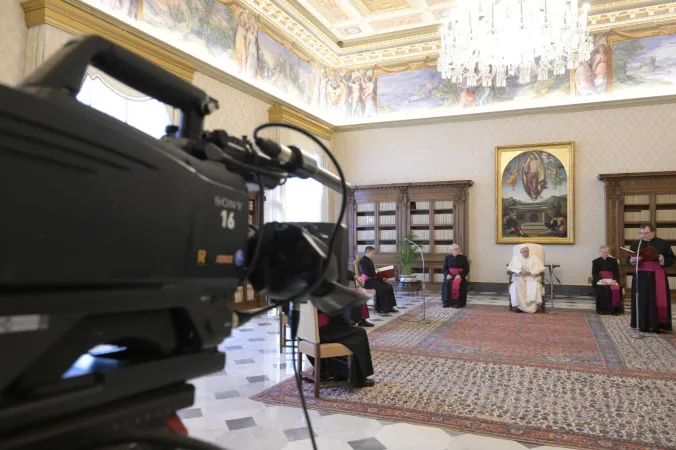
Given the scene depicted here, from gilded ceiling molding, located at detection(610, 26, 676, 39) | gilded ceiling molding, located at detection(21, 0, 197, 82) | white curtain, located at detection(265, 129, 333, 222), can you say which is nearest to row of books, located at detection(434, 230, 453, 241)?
white curtain, located at detection(265, 129, 333, 222)

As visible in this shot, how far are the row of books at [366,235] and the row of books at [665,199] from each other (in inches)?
264

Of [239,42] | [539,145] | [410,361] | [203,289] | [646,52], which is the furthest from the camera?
[539,145]

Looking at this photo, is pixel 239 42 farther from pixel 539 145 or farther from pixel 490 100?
pixel 539 145

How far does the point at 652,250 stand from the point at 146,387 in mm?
8701

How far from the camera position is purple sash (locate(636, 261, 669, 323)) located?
7738 millimetres

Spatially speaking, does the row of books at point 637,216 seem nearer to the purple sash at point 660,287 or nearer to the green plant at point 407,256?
the purple sash at point 660,287

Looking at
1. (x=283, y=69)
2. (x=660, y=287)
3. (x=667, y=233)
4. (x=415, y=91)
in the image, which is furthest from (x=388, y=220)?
(x=660, y=287)

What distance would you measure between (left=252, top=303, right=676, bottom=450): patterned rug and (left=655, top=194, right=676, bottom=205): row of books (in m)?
4.77

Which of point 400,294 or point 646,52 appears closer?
point 646,52

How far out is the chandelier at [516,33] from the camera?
299 inches

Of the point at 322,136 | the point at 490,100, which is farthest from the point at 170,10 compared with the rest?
the point at 490,100

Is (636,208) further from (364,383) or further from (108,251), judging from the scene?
(108,251)

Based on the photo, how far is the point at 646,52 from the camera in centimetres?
1147

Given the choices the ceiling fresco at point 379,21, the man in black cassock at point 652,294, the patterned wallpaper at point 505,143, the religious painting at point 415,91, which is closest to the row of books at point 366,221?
the patterned wallpaper at point 505,143
